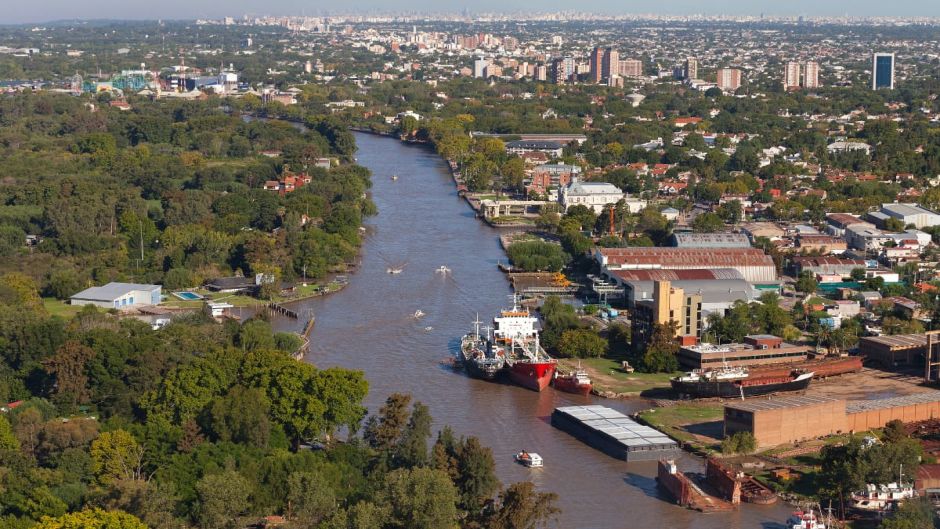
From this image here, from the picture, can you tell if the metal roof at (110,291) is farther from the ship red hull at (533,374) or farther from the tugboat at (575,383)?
the tugboat at (575,383)

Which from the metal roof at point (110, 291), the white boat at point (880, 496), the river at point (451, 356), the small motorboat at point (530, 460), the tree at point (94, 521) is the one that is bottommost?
the river at point (451, 356)

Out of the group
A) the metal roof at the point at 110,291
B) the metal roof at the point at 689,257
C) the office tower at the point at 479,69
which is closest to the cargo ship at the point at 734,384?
the metal roof at the point at 689,257

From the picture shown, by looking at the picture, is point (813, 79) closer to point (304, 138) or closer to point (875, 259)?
point (304, 138)

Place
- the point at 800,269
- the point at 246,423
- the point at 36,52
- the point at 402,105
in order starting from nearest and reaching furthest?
the point at 246,423, the point at 800,269, the point at 402,105, the point at 36,52

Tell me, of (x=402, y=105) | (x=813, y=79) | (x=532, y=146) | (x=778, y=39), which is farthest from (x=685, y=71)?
(x=778, y=39)

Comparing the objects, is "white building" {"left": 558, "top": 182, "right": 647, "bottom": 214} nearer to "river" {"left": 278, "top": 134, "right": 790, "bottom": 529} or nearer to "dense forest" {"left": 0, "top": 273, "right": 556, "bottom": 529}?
"river" {"left": 278, "top": 134, "right": 790, "bottom": 529}
